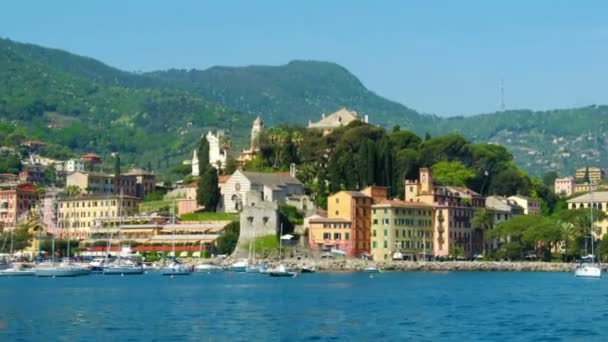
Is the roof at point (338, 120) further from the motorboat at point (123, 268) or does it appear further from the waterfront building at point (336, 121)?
the motorboat at point (123, 268)

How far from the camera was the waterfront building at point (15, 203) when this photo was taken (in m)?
145

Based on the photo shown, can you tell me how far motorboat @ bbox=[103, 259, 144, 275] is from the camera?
106625mm

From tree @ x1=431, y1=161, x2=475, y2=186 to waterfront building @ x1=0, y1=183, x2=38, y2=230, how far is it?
49.0 m

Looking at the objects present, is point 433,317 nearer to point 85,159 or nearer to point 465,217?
point 465,217

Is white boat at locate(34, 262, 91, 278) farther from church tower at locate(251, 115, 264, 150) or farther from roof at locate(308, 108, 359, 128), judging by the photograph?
roof at locate(308, 108, 359, 128)

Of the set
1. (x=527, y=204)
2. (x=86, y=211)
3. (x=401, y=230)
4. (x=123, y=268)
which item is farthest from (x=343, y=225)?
(x=86, y=211)

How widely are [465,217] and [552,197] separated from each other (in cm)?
2350

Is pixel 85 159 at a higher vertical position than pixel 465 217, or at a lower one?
higher

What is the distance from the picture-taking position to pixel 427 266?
106125 mm

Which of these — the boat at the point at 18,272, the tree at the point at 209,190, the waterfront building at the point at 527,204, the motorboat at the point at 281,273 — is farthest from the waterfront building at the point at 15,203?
the waterfront building at the point at 527,204

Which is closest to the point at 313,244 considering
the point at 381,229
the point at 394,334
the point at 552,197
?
the point at 381,229

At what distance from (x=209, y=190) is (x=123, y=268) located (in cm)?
1336

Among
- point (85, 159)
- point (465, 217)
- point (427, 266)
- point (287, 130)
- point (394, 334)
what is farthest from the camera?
point (85, 159)

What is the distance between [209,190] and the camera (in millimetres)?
116688
